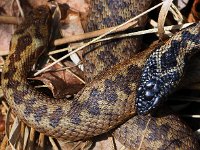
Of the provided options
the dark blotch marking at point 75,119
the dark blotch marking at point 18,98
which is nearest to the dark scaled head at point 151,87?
the dark blotch marking at point 75,119

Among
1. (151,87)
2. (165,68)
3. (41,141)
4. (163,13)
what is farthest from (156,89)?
(41,141)

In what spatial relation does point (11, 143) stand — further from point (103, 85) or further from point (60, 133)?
point (103, 85)

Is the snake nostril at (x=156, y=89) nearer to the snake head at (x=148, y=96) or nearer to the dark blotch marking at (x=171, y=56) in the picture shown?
the snake head at (x=148, y=96)

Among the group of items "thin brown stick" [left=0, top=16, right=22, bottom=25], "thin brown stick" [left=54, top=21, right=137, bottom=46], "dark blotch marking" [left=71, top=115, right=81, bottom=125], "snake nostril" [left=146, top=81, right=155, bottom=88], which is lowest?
"dark blotch marking" [left=71, top=115, right=81, bottom=125]

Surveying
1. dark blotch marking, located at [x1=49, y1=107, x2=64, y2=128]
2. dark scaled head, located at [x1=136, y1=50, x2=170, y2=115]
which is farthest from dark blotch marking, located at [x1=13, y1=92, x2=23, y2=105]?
dark scaled head, located at [x1=136, y1=50, x2=170, y2=115]

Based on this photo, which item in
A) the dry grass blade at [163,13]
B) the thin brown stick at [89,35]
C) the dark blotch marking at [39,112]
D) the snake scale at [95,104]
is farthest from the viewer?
the thin brown stick at [89,35]

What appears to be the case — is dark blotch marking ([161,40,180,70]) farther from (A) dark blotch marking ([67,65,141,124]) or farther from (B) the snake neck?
(A) dark blotch marking ([67,65,141,124])

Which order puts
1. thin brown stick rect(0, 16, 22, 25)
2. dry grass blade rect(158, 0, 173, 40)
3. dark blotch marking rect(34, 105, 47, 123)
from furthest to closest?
thin brown stick rect(0, 16, 22, 25), dark blotch marking rect(34, 105, 47, 123), dry grass blade rect(158, 0, 173, 40)
